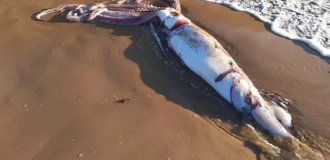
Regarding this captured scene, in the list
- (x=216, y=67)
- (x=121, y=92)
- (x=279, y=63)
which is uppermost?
(x=216, y=67)

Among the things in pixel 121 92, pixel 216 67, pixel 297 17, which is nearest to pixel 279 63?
pixel 216 67

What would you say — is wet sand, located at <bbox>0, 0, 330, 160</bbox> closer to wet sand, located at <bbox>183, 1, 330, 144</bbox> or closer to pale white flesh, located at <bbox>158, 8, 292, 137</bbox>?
wet sand, located at <bbox>183, 1, 330, 144</bbox>

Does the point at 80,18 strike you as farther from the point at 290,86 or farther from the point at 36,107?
the point at 290,86

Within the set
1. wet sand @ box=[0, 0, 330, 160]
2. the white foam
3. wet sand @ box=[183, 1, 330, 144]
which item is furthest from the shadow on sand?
the white foam

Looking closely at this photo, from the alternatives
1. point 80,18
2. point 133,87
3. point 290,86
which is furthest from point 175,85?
point 80,18

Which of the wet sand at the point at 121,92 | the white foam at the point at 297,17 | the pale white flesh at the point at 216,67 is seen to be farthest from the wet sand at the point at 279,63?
the pale white flesh at the point at 216,67

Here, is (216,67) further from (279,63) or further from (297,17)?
(297,17)
